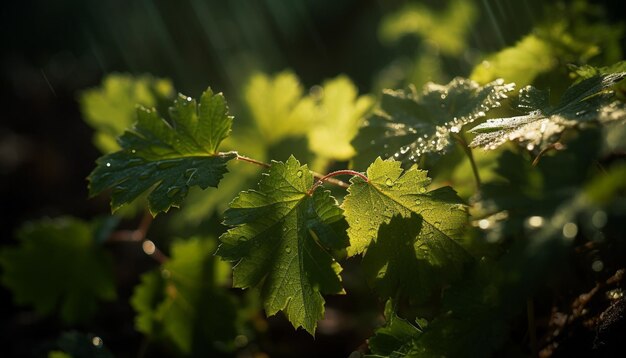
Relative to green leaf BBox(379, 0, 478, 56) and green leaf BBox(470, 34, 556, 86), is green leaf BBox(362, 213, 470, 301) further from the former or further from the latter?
green leaf BBox(379, 0, 478, 56)

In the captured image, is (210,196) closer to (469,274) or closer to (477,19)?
Result: (469,274)

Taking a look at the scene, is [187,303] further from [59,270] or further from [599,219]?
[599,219]

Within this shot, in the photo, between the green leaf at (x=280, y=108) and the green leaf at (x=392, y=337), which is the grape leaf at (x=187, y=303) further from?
the green leaf at (x=392, y=337)

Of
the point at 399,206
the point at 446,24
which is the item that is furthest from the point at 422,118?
the point at 446,24

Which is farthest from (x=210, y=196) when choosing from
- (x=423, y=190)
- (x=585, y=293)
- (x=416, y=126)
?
(x=585, y=293)

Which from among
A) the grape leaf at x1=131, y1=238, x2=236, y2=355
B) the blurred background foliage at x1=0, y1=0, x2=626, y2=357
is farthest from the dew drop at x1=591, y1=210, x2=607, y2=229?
the grape leaf at x1=131, y1=238, x2=236, y2=355

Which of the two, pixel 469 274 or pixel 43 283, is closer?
pixel 469 274

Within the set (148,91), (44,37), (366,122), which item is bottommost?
(366,122)
